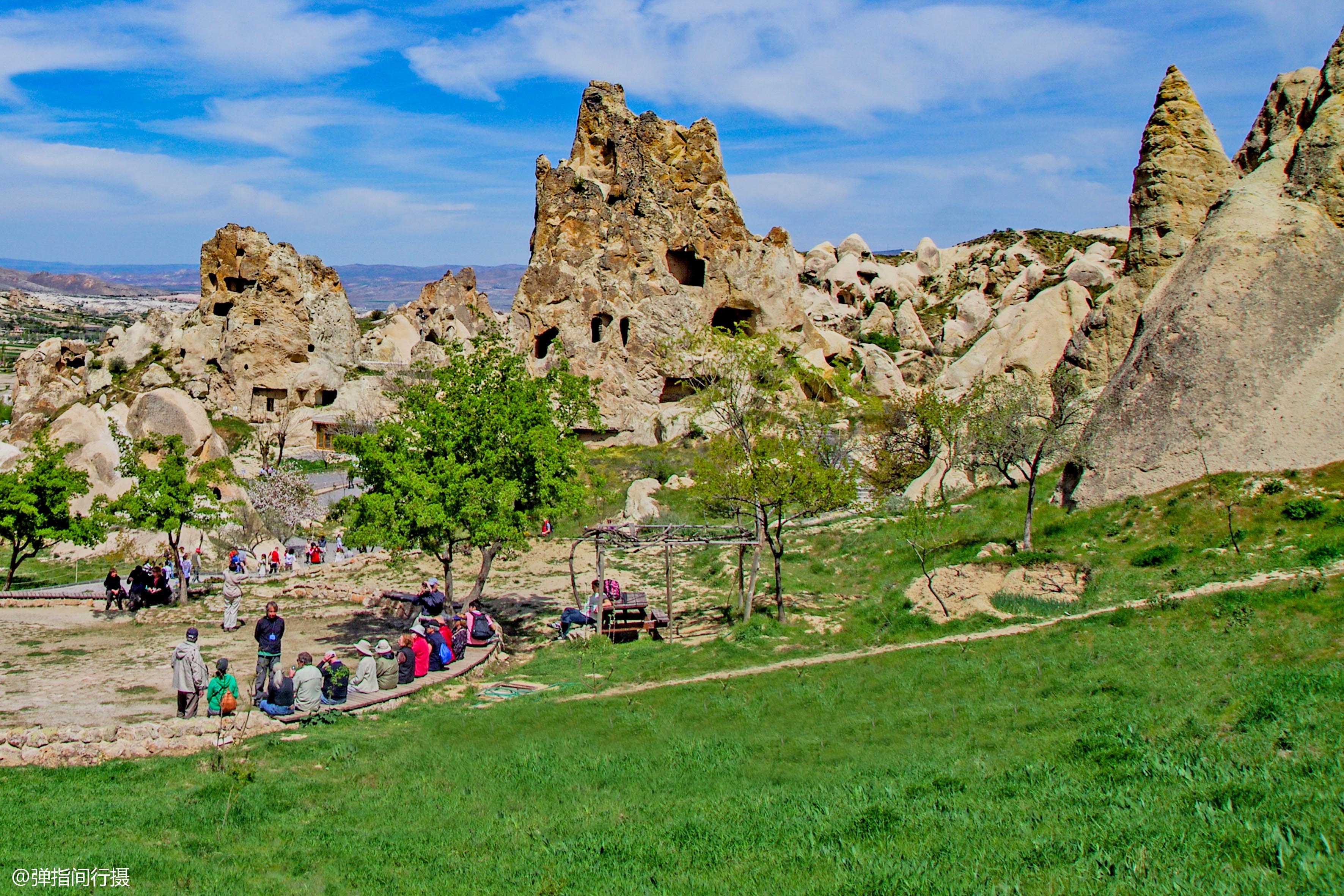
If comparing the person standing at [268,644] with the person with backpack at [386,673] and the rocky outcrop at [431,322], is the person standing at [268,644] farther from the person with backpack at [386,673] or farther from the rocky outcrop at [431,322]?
the rocky outcrop at [431,322]

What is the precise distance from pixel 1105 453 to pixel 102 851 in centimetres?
1655

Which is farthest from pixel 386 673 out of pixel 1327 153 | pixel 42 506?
pixel 1327 153

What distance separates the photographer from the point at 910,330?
57531 millimetres

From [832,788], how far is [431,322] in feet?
213

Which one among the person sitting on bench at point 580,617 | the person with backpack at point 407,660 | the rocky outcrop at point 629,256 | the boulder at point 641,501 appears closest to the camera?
the person with backpack at point 407,660

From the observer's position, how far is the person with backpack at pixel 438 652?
15078 millimetres

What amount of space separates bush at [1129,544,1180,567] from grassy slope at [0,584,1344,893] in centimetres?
288

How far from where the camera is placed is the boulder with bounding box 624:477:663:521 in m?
29.0

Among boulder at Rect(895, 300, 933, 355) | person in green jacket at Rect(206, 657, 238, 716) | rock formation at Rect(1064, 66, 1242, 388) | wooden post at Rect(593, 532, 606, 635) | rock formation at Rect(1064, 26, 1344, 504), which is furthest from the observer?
boulder at Rect(895, 300, 933, 355)

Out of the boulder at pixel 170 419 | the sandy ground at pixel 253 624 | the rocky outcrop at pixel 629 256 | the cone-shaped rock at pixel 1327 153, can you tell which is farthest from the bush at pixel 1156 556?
the boulder at pixel 170 419

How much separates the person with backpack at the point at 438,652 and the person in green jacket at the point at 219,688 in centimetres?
314

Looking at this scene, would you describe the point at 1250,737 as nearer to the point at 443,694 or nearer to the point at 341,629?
the point at 443,694

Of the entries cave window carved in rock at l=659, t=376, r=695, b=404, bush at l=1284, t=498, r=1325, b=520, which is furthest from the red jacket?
cave window carved in rock at l=659, t=376, r=695, b=404

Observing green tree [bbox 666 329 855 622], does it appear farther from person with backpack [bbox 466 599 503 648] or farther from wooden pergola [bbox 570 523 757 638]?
person with backpack [bbox 466 599 503 648]
